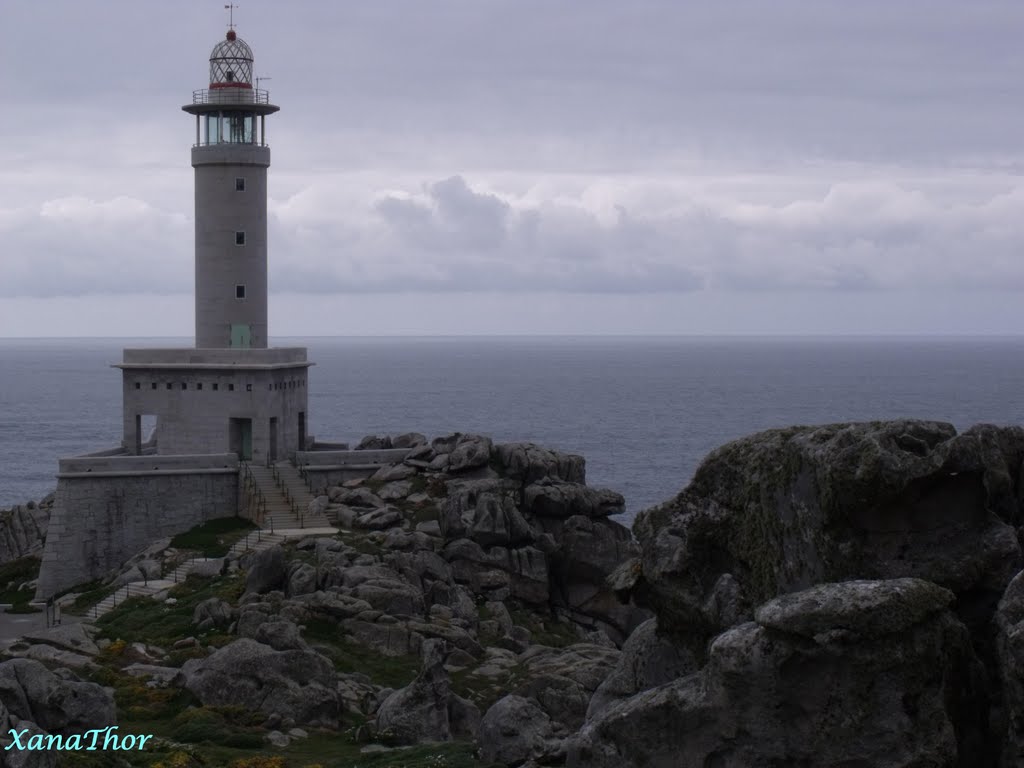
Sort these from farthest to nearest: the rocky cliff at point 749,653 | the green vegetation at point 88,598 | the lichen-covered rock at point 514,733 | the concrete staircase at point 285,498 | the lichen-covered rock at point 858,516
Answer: the concrete staircase at point 285,498, the green vegetation at point 88,598, the lichen-covered rock at point 514,733, the lichen-covered rock at point 858,516, the rocky cliff at point 749,653

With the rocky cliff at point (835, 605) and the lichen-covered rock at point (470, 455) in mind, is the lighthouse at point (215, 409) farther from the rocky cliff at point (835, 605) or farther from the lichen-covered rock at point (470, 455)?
the rocky cliff at point (835, 605)

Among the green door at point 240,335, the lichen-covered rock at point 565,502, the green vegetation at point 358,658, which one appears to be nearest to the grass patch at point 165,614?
the green vegetation at point 358,658

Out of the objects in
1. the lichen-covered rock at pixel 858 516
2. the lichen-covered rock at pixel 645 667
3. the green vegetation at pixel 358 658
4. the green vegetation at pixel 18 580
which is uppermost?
the lichen-covered rock at pixel 858 516

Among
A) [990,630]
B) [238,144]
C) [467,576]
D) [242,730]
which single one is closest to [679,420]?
[238,144]

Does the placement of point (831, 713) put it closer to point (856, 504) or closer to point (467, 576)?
point (856, 504)

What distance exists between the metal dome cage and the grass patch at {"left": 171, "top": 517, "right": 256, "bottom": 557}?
19041 millimetres

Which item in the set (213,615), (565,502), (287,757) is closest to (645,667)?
(287,757)

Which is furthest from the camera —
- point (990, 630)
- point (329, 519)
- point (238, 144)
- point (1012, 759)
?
point (238, 144)

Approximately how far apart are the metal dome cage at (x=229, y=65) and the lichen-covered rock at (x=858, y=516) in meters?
44.6

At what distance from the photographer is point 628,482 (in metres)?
99.6

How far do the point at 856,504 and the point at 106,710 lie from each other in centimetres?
1562

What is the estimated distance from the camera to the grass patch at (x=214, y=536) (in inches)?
2041

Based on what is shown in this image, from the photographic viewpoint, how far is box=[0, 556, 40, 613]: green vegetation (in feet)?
174

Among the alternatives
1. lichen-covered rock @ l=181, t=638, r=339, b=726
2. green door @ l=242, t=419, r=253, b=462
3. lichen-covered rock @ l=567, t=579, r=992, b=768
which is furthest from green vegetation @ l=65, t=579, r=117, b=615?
lichen-covered rock @ l=567, t=579, r=992, b=768
